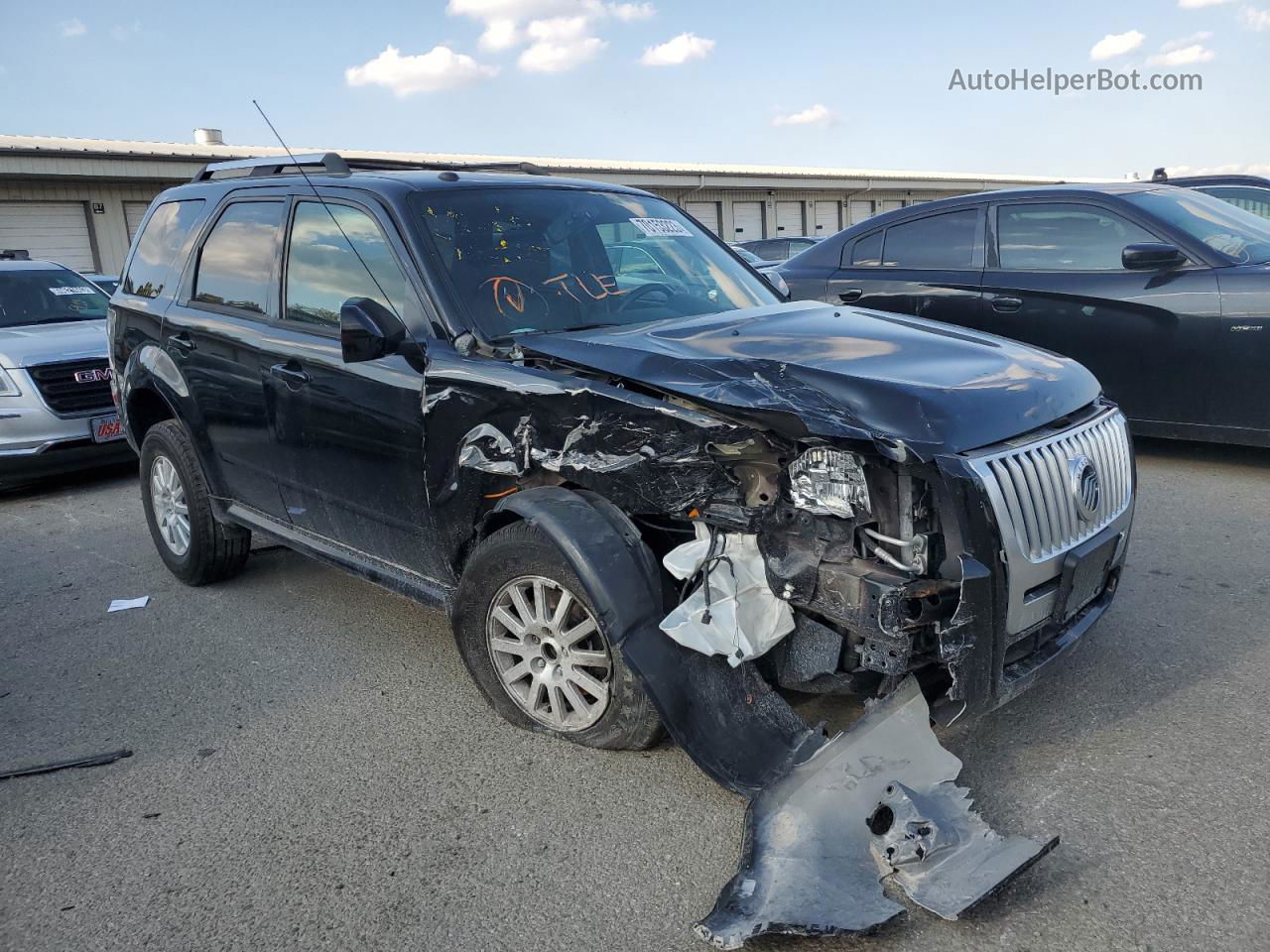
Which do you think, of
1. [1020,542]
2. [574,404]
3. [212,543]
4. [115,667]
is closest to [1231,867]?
[1020,542]

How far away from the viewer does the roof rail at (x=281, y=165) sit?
13.8 ft

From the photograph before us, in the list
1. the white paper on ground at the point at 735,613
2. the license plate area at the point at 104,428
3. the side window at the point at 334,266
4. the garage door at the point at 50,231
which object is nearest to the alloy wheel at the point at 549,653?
the white paper on ground at the point at 735,613

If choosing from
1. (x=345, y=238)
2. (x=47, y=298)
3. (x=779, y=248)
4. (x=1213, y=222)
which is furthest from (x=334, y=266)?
(x=779, y=248)

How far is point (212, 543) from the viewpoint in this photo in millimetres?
5012

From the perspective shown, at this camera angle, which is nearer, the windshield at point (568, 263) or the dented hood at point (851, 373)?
the dented hood at point (851, 373)

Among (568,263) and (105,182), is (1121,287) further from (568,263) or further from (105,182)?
(105,182)

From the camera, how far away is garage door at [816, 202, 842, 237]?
3672 centimetres

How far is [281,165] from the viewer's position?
4527 millimetres

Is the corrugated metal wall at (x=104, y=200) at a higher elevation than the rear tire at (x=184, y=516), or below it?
higher

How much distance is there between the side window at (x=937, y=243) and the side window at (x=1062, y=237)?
206mm

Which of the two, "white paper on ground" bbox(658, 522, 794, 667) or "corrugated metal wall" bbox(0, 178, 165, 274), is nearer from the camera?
"white paper on ground" bbox(658, 522, 794, 667)

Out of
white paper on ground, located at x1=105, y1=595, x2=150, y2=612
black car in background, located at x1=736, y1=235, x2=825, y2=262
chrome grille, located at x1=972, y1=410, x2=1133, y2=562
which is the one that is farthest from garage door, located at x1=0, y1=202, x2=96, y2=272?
chrome grille, located at x1=972, y1=410, x2=1133, y2=562

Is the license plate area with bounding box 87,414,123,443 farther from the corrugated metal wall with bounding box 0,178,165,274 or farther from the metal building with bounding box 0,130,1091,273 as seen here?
the corrugated metal wall with bounding box 0,178,165,274

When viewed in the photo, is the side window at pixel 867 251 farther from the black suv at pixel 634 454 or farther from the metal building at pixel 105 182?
the metal building at pixel 105 182
